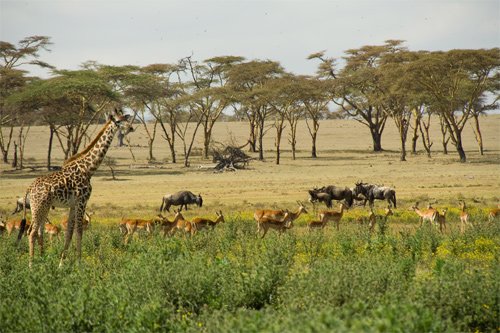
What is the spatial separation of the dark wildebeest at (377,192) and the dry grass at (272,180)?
1.95 ft

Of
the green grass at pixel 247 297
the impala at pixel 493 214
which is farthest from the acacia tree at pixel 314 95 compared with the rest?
the green grass at pixel 247 297

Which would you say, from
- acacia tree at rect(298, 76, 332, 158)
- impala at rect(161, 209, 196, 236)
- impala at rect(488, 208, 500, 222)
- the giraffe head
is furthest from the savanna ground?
acacia tree at rect(298, 76, 332, 158)

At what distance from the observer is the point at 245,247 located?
500 inches

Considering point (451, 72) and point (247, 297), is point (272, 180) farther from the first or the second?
point (247, 297)

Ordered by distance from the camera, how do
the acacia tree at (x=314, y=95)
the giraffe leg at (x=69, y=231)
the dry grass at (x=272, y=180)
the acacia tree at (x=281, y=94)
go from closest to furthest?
the giraffe leg at (x=69, y=231) → the dry grass at (x=272, y=180) → the acacia tree at (x=281, y=94) → the acacia tree at (x=314, y=95)

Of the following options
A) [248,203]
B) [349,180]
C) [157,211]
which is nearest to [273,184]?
[349,180]

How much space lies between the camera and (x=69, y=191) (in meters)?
12.4

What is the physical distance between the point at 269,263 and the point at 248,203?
16.6 metres

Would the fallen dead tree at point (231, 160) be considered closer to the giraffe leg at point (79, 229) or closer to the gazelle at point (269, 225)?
the gazelle at point (269, 225)

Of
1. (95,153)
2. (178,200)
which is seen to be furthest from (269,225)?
(178,200)

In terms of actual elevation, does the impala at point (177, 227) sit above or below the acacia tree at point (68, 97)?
below

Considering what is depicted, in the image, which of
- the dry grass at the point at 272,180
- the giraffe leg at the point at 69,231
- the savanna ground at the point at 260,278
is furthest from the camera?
the dry grass at the point at 272,180

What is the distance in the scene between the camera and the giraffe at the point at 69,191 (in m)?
12.0

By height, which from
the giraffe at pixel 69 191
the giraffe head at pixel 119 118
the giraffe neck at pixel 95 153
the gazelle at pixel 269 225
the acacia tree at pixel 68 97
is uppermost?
the acacia tree at pixel 68 97
